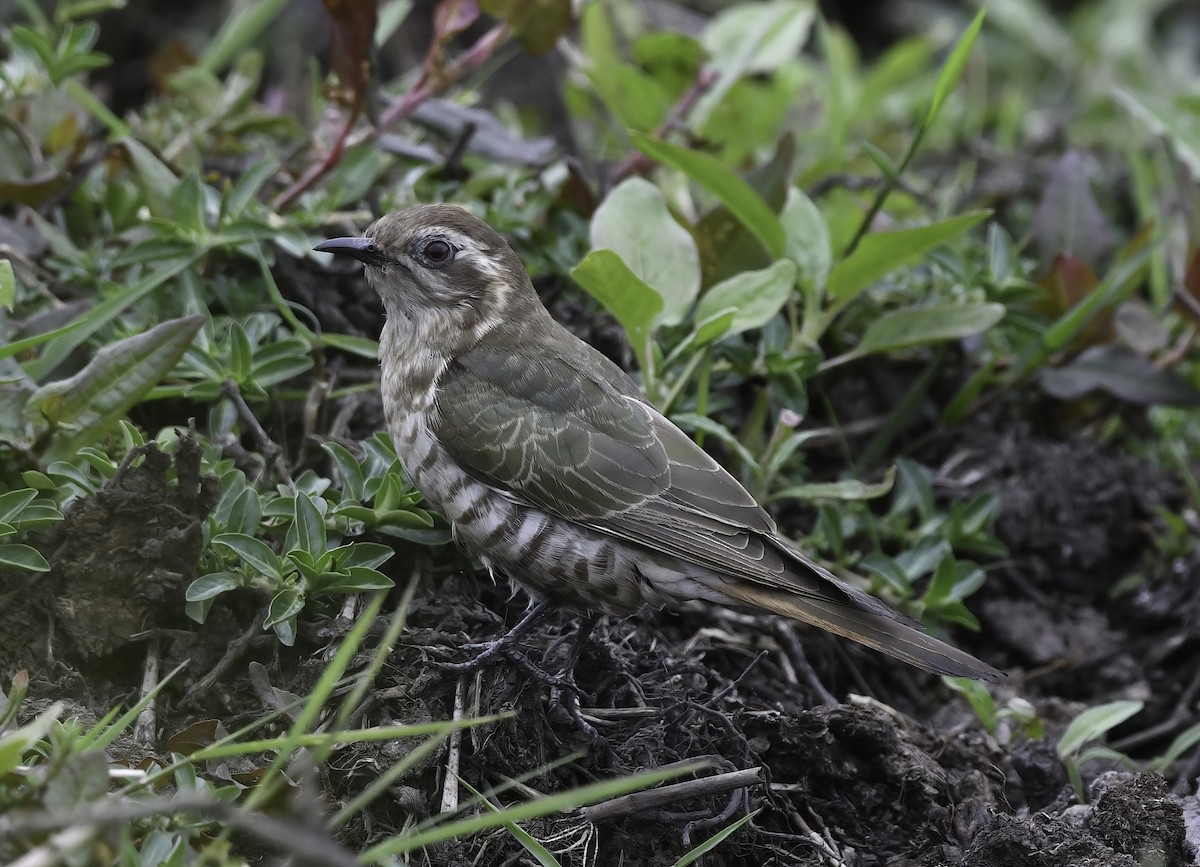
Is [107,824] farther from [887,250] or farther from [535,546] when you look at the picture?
[887,250]

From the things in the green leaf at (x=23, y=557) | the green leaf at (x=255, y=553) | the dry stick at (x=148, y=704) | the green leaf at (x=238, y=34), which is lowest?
the dry stick at (x=148, y=704)

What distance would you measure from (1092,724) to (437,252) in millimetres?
2447

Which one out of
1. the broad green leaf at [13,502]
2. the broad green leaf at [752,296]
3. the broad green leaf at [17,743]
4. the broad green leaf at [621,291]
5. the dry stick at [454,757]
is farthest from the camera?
the broad green leaf at [752,296]

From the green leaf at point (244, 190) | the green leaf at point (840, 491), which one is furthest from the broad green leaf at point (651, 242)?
the green leaf at point (244, 190)

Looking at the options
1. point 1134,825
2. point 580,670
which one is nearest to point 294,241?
point 580,670

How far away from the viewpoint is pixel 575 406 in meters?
3.90

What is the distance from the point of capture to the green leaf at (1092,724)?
379 cm

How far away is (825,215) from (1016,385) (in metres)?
1.03

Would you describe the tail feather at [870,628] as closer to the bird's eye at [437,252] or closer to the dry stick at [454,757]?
the dry stick at [454,757]

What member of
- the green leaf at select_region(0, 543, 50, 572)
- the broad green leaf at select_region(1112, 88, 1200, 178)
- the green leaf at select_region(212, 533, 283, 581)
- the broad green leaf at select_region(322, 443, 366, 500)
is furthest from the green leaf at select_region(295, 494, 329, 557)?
the broad green leaf at select_region(1112, 88, 1200, 178)

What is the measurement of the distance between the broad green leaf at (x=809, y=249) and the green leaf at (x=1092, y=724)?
5.55 feet

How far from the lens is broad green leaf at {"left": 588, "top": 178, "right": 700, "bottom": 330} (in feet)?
14.5

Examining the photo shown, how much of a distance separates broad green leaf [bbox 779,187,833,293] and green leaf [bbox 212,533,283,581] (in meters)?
2.20

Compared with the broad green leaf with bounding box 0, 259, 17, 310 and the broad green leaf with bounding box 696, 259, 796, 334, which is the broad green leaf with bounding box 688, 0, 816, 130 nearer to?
the broad green leaf with bounding box 696, 259, 796, 334
